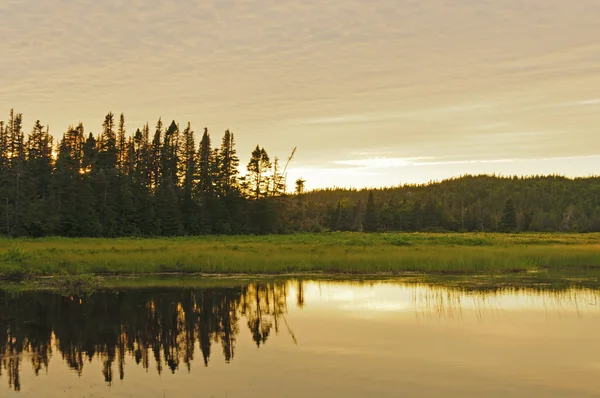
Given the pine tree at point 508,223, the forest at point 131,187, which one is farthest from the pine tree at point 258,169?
the pine tree at point 508,223

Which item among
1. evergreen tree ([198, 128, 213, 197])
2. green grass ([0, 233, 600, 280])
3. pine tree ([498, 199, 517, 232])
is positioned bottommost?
green grass ([0, 233, 600, 280])

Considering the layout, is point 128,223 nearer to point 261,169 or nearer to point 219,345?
point 261,169

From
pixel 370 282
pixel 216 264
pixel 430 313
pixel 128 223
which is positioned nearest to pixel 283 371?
pixel 430 313

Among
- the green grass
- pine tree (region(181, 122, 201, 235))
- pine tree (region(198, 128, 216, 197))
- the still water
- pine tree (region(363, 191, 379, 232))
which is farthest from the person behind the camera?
pine tree (region(363, 191, 379, 232))

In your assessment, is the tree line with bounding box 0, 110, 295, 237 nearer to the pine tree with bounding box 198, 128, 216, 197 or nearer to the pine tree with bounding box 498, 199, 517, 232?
the pine tree with bounding box 198, 128, 216, 197

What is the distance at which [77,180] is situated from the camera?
248ft

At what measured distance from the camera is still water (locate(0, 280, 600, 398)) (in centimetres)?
1398

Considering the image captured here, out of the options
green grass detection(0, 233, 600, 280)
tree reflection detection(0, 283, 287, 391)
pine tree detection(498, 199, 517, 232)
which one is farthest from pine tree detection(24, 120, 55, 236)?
pine tree detection(498, 199, 517, 232)

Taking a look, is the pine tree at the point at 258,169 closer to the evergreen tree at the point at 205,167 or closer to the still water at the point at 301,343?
the evergreen tree at the point at 205,167

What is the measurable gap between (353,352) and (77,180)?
65.2 meters

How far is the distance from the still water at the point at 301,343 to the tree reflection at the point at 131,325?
0.15 feet

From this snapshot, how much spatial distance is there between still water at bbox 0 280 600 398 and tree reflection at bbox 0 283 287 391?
45 mm

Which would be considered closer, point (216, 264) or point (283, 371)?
point (283, 371)

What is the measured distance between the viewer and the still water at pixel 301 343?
13984 mm
